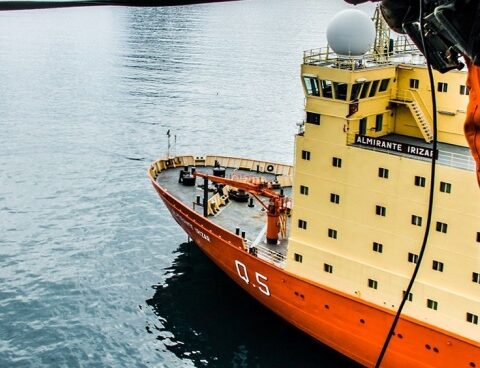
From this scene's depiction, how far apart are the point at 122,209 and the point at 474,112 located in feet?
149

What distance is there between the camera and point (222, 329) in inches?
1291

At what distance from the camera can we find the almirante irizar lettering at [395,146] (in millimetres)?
25891

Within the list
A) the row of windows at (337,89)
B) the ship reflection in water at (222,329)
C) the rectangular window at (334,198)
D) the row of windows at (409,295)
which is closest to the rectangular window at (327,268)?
the row of windows at (409,295)

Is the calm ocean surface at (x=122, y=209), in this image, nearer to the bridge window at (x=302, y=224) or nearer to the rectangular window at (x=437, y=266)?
the bridge window at (x=302, y=224)

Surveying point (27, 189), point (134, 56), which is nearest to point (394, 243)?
point (27, 189)

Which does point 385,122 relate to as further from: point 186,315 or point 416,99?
point 186,315

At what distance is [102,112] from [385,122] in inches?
2074

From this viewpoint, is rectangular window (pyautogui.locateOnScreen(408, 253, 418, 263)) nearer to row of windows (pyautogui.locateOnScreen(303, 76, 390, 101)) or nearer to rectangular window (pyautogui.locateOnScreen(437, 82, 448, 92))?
row of windows (pyautogui.locateOnScreen(303, 76, 390, 101))

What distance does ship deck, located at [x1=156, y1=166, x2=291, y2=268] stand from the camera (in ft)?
110

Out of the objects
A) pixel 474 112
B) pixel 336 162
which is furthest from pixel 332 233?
pixel 474 112

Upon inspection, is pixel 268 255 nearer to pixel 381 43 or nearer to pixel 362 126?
pixel 362 126

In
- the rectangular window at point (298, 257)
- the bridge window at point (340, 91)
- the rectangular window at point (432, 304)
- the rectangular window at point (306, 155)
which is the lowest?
the rectangular window at point (432, 304)

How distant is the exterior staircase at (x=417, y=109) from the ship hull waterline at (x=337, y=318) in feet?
27.9

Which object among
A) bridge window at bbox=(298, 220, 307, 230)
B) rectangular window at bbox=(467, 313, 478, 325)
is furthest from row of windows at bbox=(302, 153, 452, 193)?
rectangular window at bbox=(467, 313, 478, 325)
